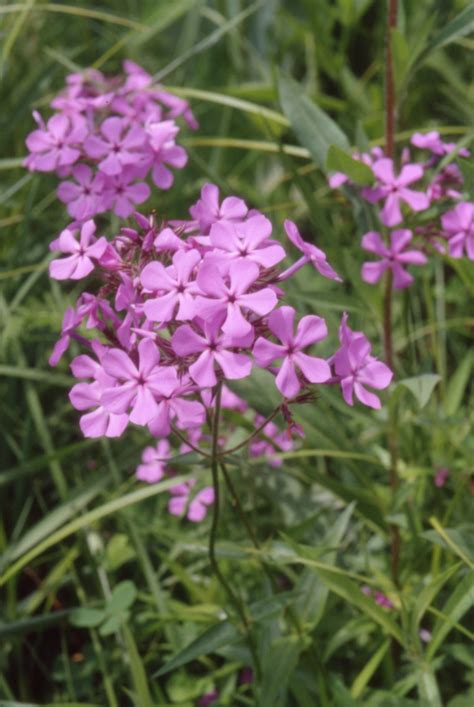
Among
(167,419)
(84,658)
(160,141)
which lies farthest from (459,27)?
(84,658)

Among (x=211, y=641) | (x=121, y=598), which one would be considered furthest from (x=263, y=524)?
(x=211, y=641)

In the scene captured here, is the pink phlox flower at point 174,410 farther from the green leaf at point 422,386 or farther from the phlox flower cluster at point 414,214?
the phlox flower cluster at point 414,214

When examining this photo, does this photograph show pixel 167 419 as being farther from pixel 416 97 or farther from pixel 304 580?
pixel 416 97

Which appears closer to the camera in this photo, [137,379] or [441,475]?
[137,379]

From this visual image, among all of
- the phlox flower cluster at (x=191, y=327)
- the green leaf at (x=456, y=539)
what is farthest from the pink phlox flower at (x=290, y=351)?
the green leaf at (x=456, y=539)

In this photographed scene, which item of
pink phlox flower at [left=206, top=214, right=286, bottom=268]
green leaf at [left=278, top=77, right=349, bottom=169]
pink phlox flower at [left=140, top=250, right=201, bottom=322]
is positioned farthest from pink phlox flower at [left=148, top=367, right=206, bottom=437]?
green leaf at [left=278, top=77, right=349, bottom=169]

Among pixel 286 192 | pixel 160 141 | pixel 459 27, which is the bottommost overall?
pixel 286 192

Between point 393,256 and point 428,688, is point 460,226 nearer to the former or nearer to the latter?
point 393,256
